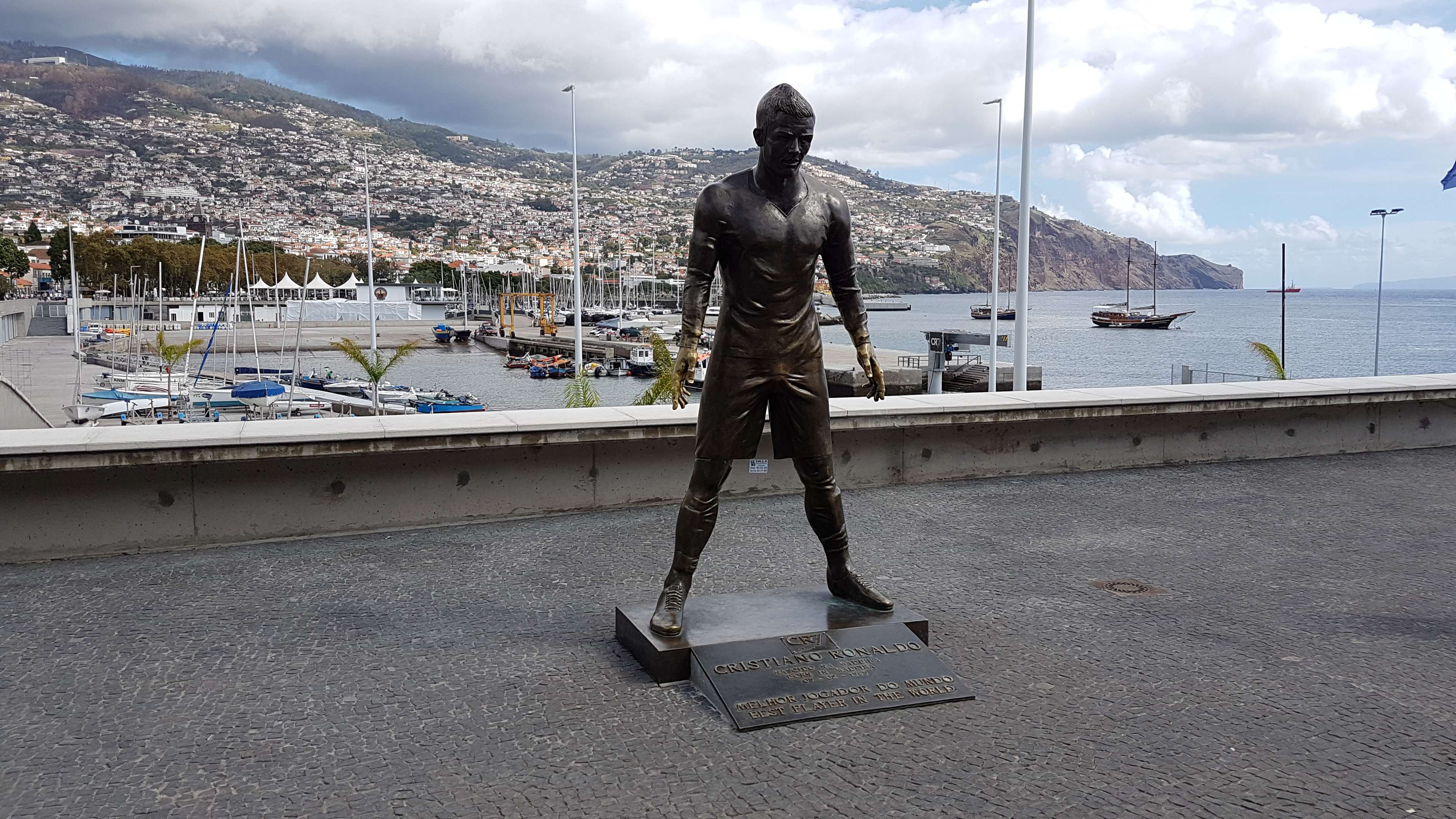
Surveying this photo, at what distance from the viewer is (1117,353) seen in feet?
300

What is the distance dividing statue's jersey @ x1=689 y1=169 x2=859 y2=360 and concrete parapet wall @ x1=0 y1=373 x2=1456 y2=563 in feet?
9.70

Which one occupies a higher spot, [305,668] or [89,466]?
[89,466]

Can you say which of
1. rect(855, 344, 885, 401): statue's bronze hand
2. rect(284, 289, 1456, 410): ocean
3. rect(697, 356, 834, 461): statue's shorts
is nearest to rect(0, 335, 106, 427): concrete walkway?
rect(284, 289, 1456, 410): ocean

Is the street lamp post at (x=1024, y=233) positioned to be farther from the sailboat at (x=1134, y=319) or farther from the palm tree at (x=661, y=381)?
the sailboat at (x=1134, y=319)

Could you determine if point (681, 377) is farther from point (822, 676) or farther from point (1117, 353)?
point (1117, 353)

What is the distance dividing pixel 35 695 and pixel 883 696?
12.1 feet

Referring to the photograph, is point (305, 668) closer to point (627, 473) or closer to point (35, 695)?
point (35, 695)

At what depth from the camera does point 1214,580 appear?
6516 millimetres

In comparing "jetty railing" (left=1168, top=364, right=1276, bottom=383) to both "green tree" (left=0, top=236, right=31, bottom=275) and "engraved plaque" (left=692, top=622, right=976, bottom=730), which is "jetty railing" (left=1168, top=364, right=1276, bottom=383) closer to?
"engraved plaque" (left=692, top=622, right=976, bottom=730)

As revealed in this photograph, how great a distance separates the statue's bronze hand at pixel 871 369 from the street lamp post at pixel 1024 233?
10.3 m

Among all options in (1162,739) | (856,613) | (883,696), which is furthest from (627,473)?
(1162,739)

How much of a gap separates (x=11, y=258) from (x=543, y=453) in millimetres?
114793

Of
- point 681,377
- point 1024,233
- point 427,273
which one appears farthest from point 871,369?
point 427,273

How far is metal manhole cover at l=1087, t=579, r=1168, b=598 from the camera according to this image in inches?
245
